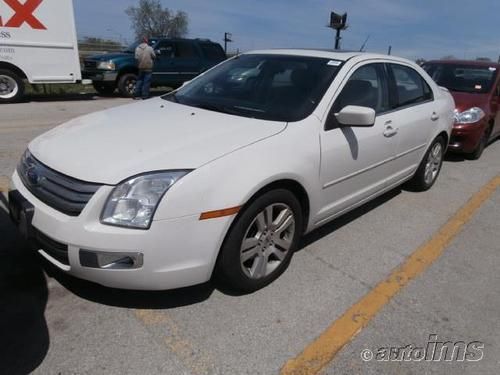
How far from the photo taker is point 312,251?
351 centimetres

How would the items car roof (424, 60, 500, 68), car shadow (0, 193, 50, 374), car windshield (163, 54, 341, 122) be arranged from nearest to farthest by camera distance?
car shadow (0, 193, 50, 374)
car windshield (163, 54, 341, 122)
car roof (424, 60, 500, 68)

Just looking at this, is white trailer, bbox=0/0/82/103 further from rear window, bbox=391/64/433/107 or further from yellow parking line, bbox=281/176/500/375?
yellow parking line, bbox=281/176/500/375

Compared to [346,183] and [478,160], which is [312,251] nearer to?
[346,183]

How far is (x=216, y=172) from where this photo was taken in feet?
7.88

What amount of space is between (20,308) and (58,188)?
807mm

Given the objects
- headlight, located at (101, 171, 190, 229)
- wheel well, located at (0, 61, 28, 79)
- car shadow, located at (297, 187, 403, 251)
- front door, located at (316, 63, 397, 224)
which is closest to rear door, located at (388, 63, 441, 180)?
front door, located at (316, 63, 397, 224)

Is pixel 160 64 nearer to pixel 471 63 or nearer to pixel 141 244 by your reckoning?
pixel 471 63

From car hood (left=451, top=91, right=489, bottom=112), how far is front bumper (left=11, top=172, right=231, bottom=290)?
5.71 m

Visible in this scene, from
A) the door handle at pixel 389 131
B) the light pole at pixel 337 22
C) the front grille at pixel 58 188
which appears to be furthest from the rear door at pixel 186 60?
the front grille at pixel 58 188

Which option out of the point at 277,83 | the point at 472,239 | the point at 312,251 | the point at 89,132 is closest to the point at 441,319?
the point at 312,251

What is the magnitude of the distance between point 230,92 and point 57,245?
1.89m

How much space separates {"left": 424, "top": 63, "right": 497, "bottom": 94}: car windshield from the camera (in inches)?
286

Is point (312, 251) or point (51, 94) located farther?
point (51, 94)

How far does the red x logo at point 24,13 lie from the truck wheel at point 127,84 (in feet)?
9.57
